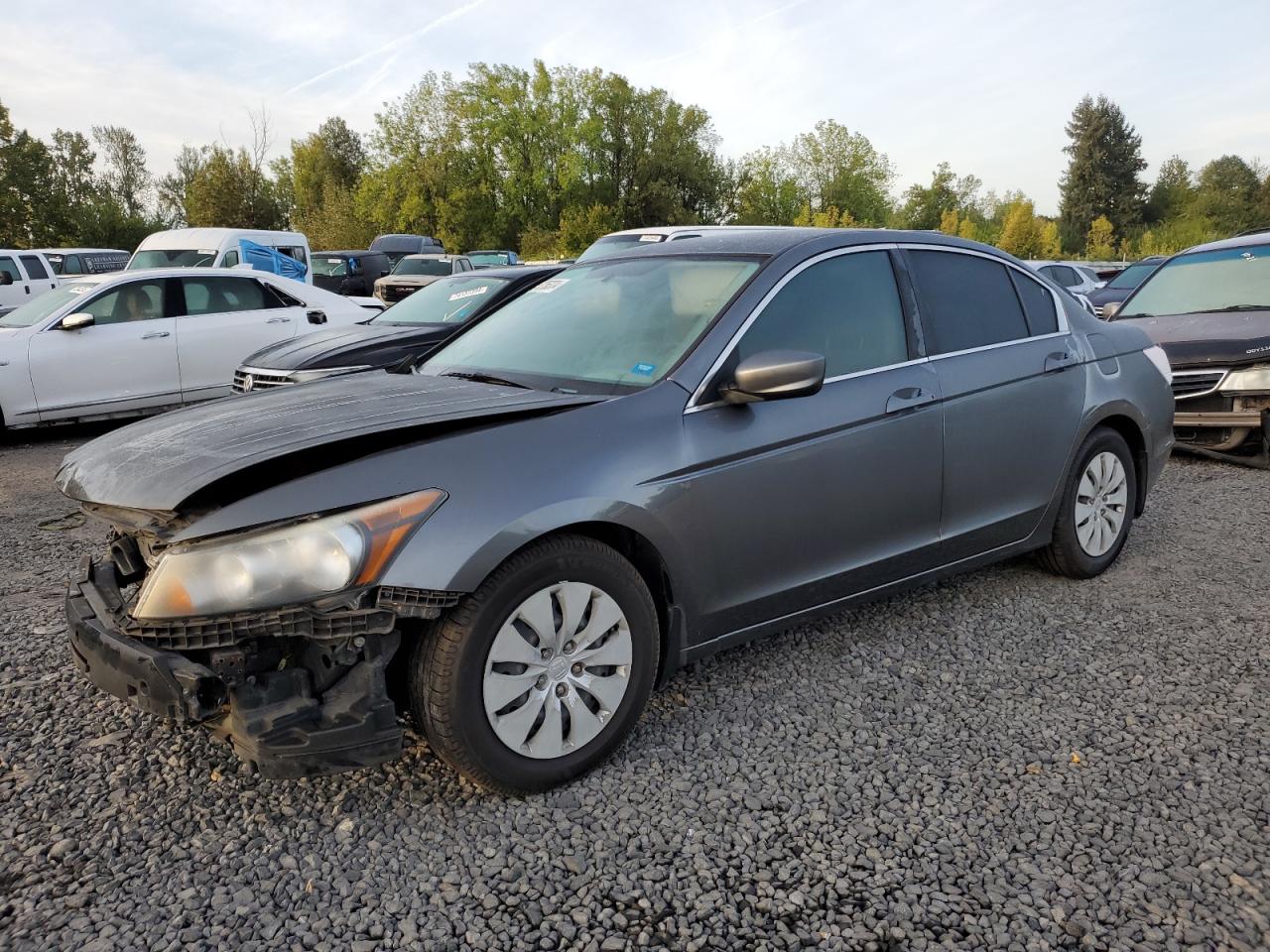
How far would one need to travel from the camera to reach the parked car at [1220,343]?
701 centimetres

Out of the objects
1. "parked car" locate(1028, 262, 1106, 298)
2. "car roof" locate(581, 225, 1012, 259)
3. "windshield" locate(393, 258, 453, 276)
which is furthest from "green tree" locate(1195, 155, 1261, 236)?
"car roof" locate(581, 225, 1012, 259)

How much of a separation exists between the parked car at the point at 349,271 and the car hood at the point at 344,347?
51.3ft

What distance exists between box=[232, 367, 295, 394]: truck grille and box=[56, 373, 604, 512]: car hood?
14.0ft

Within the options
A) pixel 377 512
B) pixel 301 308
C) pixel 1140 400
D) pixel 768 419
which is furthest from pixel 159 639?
pixel 301 308

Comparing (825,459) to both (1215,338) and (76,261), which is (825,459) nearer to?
(1215,338)

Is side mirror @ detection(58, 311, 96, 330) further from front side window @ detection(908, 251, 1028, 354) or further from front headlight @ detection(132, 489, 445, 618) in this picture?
front side window @ detection(908, 251, 1028, 354)

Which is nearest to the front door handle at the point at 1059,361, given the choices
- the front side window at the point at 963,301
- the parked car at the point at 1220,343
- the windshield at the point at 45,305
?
the front side window at the point at 963,301

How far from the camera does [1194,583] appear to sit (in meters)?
4.60

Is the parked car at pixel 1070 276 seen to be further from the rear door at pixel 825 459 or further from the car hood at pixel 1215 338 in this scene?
the rear door at pixel 825 459

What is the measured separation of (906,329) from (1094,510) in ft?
5.09

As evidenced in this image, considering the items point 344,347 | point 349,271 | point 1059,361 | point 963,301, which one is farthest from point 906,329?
point 349,271

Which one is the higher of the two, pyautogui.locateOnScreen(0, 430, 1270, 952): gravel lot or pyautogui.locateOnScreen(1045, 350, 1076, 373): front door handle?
pyautogui.locateOnScreen(1045, 350, 1076, 373): front door handle

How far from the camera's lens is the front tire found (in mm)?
2559

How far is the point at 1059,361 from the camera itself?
433 cm
